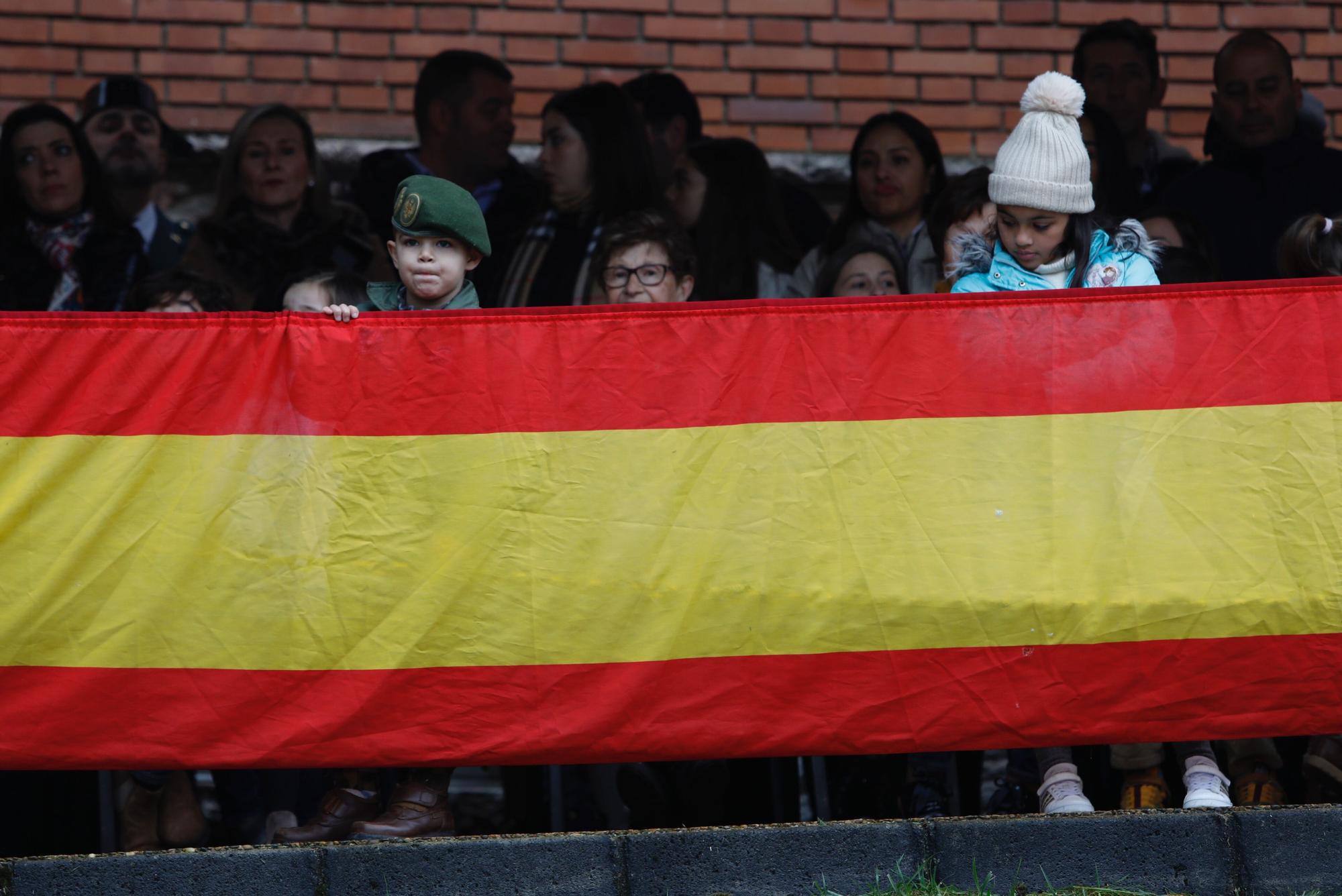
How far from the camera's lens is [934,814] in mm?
5156

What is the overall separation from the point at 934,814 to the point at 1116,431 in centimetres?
121

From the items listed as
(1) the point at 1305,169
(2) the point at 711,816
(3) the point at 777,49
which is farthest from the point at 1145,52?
(2) the point at 711,816

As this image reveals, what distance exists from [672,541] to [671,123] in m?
3.26

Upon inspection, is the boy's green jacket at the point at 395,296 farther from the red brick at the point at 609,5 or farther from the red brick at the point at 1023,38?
the red brick at the point at 1023,38

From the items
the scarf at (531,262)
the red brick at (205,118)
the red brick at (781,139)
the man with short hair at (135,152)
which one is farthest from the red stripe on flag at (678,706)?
the red brick at (781,139)

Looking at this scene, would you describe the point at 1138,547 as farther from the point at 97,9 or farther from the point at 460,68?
the point at 97,9

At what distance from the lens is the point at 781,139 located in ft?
27.6

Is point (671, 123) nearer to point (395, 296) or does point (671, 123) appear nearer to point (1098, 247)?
point (395, 296)

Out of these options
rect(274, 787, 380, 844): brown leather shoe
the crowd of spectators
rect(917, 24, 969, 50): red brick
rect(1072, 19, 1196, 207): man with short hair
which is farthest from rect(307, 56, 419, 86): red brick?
rect(274, 787, 380, 844): brown leather shoe

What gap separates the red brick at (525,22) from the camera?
8.34m

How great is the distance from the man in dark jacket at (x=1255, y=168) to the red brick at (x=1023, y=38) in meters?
1.40

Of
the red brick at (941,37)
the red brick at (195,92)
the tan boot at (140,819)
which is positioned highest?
the red brick at (941,37)

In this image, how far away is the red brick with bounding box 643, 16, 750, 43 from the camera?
27.6ft

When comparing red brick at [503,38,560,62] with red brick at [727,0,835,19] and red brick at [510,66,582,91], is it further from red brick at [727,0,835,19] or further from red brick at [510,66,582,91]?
red brick at [727,0,835,19]
